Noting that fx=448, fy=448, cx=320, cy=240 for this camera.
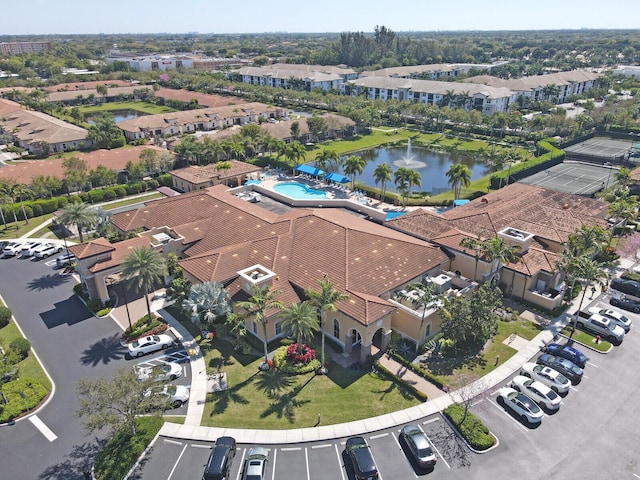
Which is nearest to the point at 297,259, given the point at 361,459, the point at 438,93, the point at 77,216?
the point at 361,459

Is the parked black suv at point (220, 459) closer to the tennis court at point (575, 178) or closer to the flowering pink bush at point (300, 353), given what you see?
the flowering pink bush at point (300, 353)

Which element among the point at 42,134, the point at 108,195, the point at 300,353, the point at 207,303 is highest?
the point at 42,134

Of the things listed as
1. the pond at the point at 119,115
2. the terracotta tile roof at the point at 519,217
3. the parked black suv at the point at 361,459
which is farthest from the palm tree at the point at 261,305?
the pond at the point at 119,115

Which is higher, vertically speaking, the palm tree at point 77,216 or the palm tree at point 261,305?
the palm tree at point 77,216

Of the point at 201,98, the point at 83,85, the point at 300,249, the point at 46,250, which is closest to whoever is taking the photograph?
the point at 300,249

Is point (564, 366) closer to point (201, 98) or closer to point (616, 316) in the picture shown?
point (616, 316)

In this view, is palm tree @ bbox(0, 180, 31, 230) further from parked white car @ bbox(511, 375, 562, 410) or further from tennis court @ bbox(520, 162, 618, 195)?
tennis court @ bbox(520, 162, 618, 195)

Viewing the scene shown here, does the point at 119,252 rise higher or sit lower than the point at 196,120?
lower
